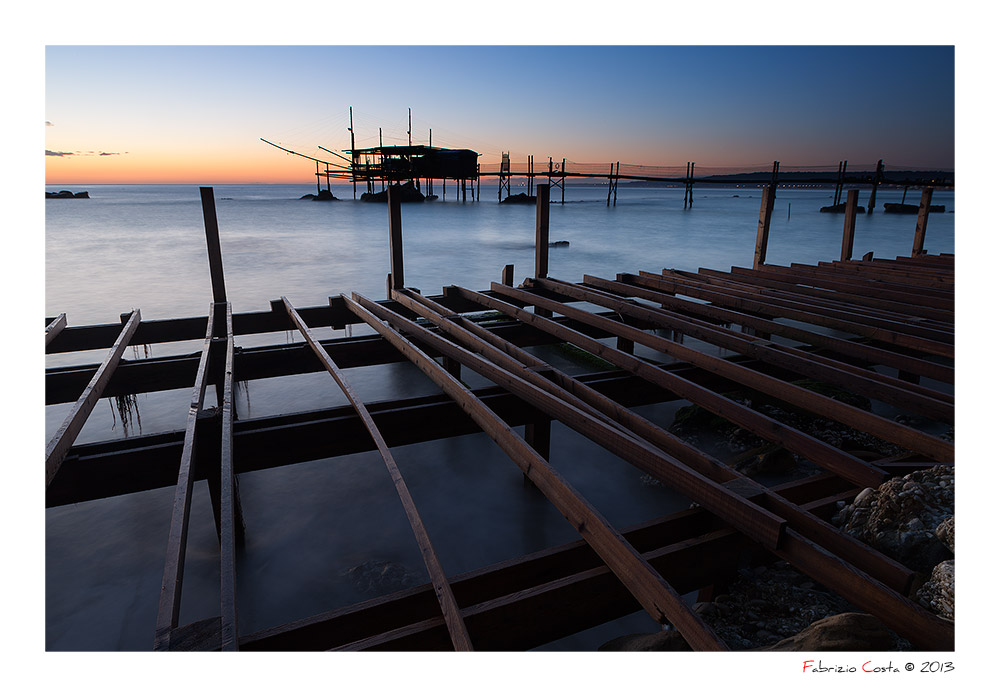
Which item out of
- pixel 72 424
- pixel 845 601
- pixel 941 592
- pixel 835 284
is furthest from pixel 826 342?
pixel 72 424

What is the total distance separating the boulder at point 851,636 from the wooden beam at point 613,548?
0.53 meters

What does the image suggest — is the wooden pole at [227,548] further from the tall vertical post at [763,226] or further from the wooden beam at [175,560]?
the tall vertical post at [763,226]

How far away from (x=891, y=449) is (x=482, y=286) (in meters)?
12.9

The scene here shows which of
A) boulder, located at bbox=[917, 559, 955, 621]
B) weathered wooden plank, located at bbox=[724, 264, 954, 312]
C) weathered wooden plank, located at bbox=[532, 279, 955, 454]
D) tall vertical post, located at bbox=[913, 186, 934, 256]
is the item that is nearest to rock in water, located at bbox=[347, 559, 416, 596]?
weathered wooden plank, located at bbox=[532, 279, 955, 454]

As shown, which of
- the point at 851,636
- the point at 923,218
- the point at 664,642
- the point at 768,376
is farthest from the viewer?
the point at 923,218

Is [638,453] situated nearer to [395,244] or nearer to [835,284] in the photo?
[835,284]

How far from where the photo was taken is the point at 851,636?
5.93 feet

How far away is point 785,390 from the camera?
3.41 m

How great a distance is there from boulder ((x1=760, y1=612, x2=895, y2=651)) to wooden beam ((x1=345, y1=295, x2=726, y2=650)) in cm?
53

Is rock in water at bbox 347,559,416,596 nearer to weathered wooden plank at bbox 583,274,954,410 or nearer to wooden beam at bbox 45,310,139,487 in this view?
wooden beam at bbox 45,310,139,487

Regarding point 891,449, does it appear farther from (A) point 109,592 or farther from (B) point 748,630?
(A) point 109,592

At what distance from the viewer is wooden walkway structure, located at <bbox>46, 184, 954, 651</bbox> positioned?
1864 mm

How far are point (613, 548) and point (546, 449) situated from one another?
2548 mm
